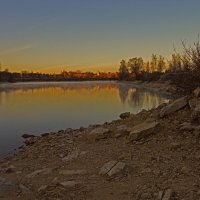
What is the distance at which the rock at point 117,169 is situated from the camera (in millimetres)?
8516

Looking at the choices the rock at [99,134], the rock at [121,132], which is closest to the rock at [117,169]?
the rock at [121,132]

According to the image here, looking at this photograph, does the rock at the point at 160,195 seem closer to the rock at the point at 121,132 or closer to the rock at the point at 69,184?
the rock at the point at 69,184

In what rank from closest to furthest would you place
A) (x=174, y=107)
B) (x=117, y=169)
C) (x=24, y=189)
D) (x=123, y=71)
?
(x=24, y=189)
(x=117, y=169)
(x=174, y=107)
(x=123, y=71)

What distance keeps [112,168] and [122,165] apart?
0.25 m

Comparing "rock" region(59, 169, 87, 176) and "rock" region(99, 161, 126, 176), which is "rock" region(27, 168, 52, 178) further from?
"rock" region(99, 161, 126, 176)

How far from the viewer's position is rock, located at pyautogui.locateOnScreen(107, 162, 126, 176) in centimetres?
852

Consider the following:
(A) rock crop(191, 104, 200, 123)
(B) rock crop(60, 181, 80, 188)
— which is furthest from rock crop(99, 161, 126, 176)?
(A) rock crop(191, 104, 200, 123)

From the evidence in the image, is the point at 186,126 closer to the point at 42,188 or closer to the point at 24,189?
the point at 42,188

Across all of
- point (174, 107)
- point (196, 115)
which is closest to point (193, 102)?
point (174, 107)

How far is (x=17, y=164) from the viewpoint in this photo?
10844 mm

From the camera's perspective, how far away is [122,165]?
29.1 feet

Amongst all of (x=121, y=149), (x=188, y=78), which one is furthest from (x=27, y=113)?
(x=121, y=149)

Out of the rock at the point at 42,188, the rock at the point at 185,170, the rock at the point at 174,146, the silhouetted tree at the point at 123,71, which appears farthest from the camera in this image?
the silhouetted tree at the point at 123,71

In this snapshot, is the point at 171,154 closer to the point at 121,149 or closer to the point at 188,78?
the point at 121,149
